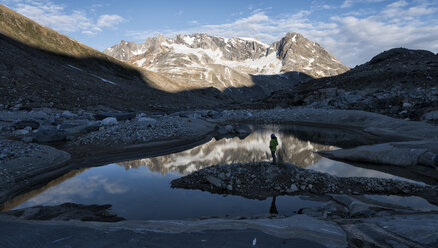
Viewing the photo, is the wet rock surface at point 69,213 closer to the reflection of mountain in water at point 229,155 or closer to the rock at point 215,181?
the rock at point 215,181

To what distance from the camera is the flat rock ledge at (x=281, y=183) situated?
499 inches

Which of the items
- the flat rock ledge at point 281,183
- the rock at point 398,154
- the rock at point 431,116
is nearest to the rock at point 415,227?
the flat rock ledge at point 281,183

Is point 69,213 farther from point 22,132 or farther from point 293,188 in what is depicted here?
point 22,132

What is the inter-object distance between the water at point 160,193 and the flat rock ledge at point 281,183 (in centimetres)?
58

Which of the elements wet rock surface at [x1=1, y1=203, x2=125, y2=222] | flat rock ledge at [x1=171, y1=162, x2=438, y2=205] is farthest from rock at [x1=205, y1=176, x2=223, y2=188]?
wet rock surface at [x1=1, y1=203, x2=125, y2=222]

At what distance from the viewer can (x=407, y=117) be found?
1411 inches

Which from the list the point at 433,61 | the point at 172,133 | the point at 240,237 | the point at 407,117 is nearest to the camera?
the point at 240,237

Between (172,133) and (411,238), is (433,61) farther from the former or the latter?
(411,238)

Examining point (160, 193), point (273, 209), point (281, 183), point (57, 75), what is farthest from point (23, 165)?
point (57, 75)

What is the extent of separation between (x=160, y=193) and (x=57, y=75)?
191 ft

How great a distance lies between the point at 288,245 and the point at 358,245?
5.61 ft

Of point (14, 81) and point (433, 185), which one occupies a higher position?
point (14, 81)

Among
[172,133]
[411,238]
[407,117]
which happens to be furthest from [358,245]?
[407,117]

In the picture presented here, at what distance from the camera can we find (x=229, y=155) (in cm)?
2252
